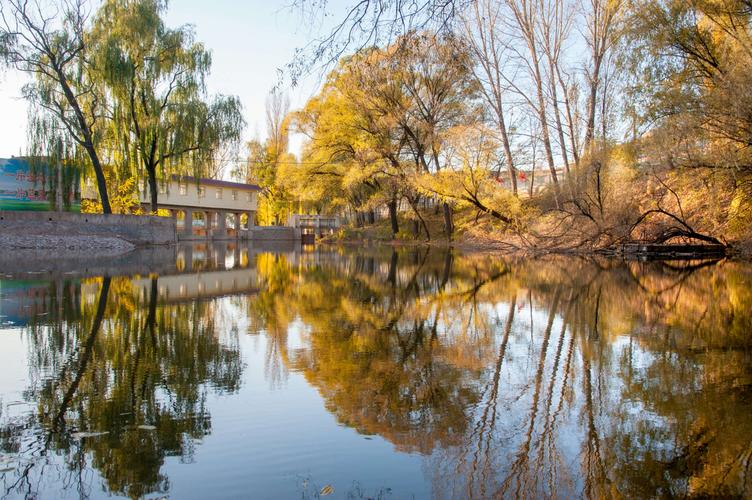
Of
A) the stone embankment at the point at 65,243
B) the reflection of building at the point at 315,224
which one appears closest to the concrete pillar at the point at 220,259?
the stone embankment at the point at 65,243

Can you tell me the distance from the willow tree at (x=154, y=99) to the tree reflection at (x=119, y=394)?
22934mm

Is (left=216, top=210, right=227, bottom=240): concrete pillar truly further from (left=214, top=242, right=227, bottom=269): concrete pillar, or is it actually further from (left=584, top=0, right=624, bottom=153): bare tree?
(left=584, top=0, right=624, bottom=153): bare tree

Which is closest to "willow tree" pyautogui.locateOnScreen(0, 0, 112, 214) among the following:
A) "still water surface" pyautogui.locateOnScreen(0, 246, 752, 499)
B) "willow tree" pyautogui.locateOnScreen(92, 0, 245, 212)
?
"willow tree" pyautogui.locateOnScreen(92, 0, 245, 212)

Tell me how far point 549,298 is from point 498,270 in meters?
6.92

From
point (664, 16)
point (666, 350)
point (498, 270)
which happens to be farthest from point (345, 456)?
point (664, 16)

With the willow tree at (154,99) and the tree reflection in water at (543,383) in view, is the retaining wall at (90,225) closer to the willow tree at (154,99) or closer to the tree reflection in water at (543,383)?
the willow tree at (154,99)

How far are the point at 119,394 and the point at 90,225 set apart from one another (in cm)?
2601

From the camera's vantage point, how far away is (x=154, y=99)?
2986 centimetres

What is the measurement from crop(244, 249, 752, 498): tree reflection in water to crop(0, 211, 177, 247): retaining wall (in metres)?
20.1

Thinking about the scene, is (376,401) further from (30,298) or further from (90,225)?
(90,225)

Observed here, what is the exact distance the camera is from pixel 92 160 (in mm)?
27641

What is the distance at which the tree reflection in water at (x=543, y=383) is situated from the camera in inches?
124

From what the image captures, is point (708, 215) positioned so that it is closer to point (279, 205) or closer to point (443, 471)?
point (443, 471)

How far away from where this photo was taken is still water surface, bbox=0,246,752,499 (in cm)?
307
